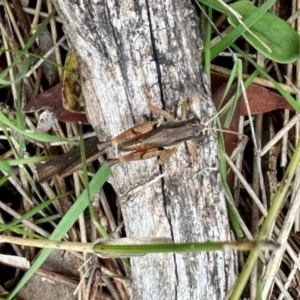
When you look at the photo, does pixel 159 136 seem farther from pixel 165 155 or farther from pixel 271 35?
pixel 271 35

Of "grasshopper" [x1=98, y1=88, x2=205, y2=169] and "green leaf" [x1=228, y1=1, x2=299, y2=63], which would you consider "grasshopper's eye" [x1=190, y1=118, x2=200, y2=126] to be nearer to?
"grasshopper" [x1=98, y1=88, x2=205, y2=169]

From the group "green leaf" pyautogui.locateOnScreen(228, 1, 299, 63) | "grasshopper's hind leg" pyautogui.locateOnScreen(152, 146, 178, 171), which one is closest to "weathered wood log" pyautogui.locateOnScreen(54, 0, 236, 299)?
"grasshopper's hind leg" pyautogui.locateOnScreen(152, 146, 178, 171)

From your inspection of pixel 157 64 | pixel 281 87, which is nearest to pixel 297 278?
pixel 281 87

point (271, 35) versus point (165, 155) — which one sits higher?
point (271, 35)

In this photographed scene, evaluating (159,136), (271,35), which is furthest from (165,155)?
(271,35)

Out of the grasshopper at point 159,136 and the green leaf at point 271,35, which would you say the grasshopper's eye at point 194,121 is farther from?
the green leaf at point 271,35

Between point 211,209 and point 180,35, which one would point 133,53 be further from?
point 211,209
